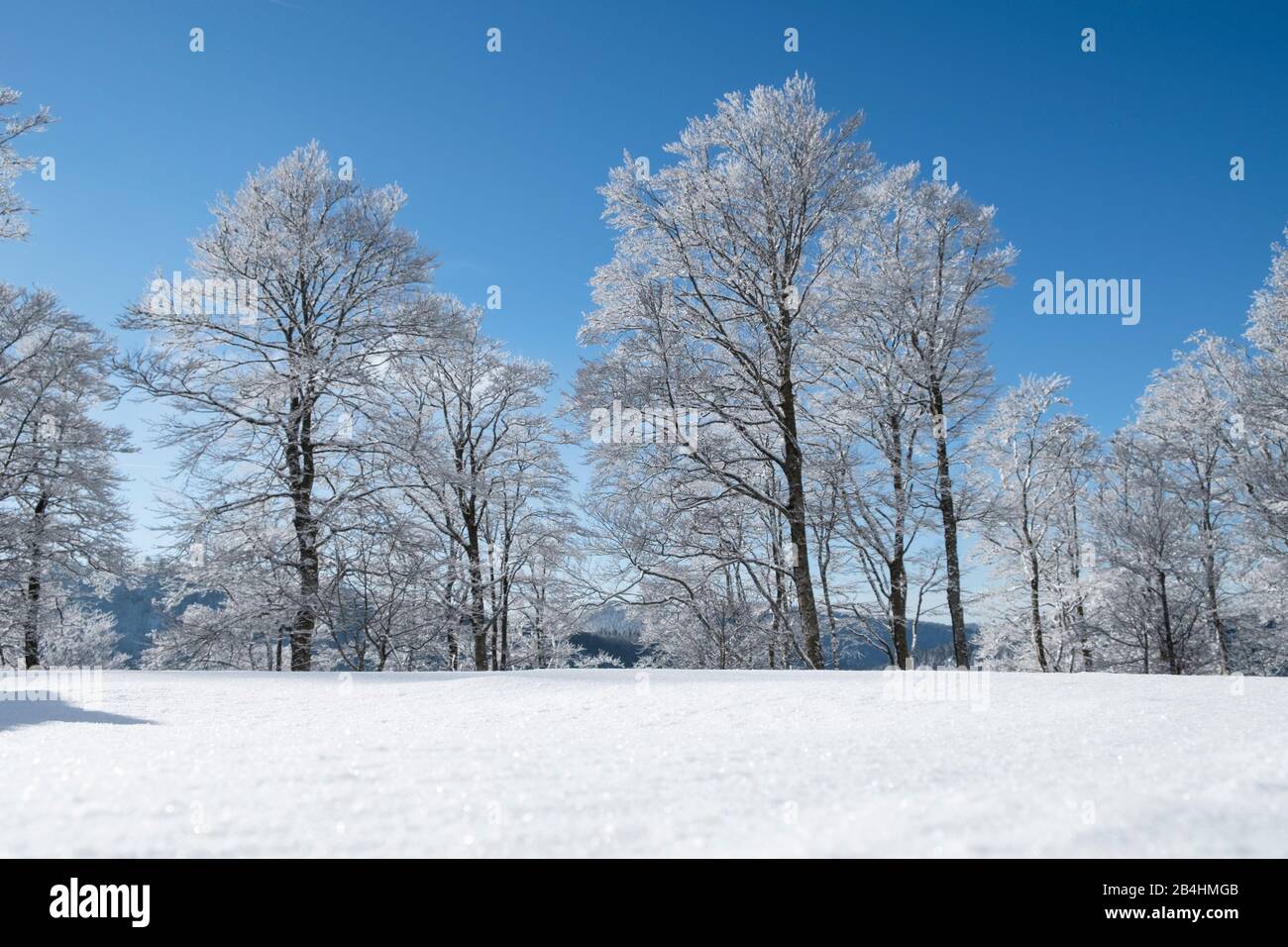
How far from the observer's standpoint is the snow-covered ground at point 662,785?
679 mm

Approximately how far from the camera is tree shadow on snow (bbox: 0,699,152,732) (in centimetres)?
Answer: 175

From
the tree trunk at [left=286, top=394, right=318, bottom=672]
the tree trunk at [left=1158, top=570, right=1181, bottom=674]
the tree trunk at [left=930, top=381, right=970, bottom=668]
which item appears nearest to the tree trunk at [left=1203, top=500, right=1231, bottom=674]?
the tree trunk at [left=1158, top=570, right=1181, bottom=674]

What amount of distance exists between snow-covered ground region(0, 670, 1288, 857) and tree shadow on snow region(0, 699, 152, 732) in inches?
4.6

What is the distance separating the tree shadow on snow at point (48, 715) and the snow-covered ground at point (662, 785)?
12 centimetres

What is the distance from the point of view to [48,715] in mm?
1903

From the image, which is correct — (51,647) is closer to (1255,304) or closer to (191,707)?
(191,707)

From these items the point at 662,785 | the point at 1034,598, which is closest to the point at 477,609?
the point at 662,785

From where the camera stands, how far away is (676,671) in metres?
3.16

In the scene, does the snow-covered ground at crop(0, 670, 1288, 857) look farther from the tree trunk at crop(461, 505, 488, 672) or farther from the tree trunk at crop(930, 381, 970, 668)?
the tree trunk at crop(461, 505, 488, 672)

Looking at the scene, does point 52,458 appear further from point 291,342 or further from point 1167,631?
point 1167,631
